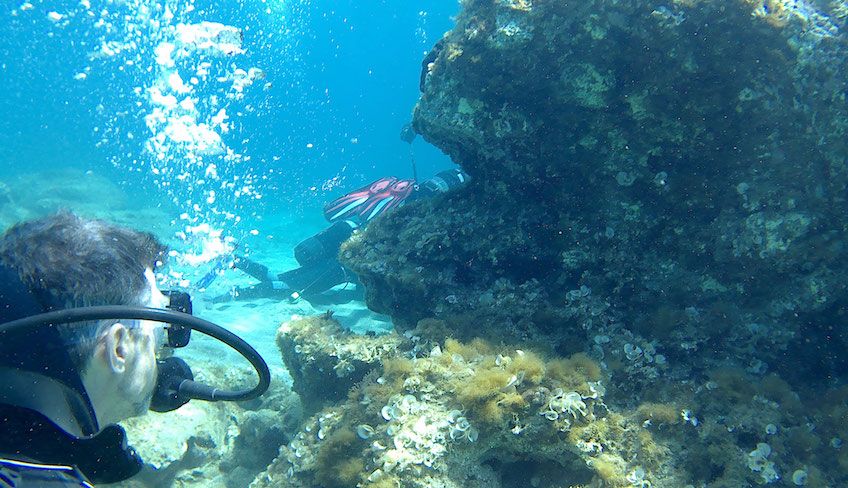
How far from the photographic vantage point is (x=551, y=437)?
2691mm

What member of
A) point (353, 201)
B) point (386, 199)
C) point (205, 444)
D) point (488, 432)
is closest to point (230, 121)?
point (353, 201)

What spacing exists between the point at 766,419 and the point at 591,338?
122 centimetres

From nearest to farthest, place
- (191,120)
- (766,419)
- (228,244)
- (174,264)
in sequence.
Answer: (766,419), (174,264), (228,244), (191,120)

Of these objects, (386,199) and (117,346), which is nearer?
(117,346)

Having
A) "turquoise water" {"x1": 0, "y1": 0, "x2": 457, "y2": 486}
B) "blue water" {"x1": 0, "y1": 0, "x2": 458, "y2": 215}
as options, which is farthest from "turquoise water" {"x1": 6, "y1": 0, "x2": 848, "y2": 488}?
"blue water" {"x1": 0, "y1": 0, "x2": 458, "y2": 215}

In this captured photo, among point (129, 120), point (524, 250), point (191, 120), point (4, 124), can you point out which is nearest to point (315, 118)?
point (129, 120)

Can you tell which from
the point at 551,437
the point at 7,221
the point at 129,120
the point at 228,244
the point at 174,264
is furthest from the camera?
Answer: the point at 129,120

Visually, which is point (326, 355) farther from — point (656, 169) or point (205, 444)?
point (656, 169)

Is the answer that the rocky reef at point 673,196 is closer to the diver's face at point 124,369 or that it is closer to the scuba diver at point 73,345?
the diver's face at point 124,369

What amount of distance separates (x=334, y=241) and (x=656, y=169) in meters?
6.88

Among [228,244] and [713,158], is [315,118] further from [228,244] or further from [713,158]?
[713,158]

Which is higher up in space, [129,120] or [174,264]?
[129,120]

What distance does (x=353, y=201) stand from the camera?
858cm

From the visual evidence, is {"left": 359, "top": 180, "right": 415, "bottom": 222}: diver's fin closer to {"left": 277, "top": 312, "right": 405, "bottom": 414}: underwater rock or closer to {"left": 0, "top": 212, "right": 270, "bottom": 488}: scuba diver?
{"left": 277, "top": 312, "right": 405, "bottom": 414}: underwater rock
